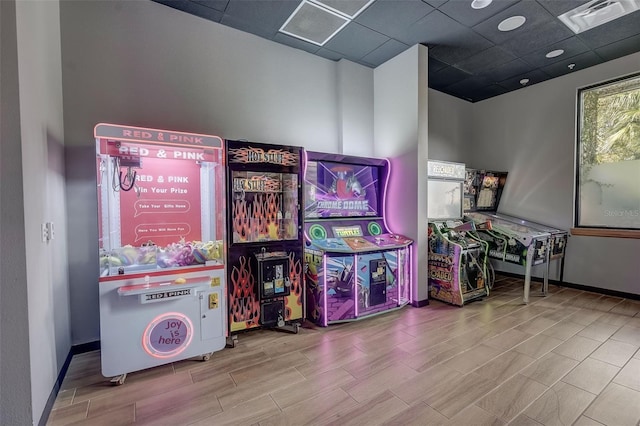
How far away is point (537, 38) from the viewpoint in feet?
10.9

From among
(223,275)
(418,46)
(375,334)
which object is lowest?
(375,334)

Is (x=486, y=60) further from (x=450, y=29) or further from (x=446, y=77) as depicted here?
(x=450, y=29)


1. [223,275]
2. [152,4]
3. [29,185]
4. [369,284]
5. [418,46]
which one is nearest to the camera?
[29,185]

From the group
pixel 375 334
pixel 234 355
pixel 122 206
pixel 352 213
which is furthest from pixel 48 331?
pixel 352 213

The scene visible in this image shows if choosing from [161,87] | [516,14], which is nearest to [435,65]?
[516,14]

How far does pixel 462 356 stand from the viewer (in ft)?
7.55

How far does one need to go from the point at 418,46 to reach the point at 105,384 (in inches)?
176

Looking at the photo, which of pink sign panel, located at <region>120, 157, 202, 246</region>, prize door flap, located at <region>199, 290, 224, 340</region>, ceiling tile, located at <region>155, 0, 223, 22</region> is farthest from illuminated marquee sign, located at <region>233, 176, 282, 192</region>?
A: ceiling tile, located at <region>155, 0, 223, 22</region>

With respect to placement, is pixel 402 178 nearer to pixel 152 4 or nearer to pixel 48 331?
pixel 152 4

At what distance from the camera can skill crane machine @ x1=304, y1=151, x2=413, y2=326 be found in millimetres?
2930

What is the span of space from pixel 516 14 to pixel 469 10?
1.77 feet

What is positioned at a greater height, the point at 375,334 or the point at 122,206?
the point at 122,206

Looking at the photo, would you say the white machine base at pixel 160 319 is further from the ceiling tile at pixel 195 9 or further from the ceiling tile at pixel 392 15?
the ceiling tile at pixel 392 15

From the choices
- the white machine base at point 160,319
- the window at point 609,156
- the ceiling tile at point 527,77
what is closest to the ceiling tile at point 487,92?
the ceiling tile at point 527,77
